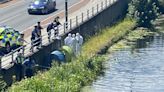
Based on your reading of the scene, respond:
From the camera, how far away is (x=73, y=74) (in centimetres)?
3136

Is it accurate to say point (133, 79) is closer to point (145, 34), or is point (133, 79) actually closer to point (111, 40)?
point (111, 40)

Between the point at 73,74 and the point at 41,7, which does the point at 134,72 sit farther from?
the point at 41,7

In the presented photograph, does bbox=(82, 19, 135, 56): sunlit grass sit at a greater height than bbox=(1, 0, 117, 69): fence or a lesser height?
lesser

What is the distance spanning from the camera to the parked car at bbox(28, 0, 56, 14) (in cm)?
4875

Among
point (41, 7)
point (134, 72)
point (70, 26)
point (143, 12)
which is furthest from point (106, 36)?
point (143, 12)

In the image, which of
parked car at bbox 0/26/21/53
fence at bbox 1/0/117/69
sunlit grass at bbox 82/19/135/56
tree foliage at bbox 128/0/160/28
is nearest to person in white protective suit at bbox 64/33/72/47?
fence at bbox 1/0/117/69

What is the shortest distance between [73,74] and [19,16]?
17.6 metres

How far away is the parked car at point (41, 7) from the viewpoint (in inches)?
1919

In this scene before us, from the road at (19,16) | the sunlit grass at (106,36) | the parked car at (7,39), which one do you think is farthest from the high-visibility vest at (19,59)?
the road at (19,16)

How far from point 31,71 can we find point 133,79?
6976mm

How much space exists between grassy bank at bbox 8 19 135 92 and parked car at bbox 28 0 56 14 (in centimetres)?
721

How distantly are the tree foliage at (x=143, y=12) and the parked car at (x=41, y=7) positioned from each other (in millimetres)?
7528

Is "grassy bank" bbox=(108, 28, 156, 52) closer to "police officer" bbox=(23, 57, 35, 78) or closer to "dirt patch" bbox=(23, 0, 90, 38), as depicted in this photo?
"dirt patch" bbox=(23, 0, 90, 38)

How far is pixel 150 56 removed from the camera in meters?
40.0
